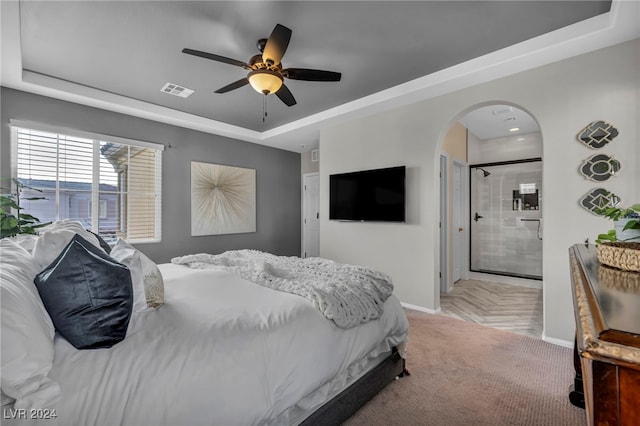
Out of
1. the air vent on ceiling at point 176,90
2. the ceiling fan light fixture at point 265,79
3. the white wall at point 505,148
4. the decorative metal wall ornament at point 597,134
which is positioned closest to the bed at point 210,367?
the ceiling fan light fixture at point 265,79

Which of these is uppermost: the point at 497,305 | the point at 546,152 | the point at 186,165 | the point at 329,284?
the point at 186,165

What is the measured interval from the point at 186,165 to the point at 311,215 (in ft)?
8.59

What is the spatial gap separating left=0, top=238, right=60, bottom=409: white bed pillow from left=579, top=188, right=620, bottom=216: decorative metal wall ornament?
3.37m

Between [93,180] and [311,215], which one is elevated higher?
[93,180]

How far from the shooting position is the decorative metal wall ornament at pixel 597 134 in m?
2.41

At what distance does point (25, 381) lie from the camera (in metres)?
0.81

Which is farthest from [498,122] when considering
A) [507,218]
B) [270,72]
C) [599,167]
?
[270,72]

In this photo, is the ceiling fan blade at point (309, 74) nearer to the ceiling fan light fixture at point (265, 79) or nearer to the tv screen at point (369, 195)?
the ceiling fan light fixture at point (265, 79)

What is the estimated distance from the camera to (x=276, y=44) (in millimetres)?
2205

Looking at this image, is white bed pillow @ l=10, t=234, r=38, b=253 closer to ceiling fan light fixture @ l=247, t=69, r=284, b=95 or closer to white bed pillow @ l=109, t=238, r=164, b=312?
white bed pillow @ l=109, t=238, r=164, b=312

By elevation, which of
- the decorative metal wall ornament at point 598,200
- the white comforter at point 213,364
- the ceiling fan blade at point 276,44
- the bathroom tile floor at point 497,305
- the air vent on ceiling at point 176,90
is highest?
the air vent on ceiling at point 176,90

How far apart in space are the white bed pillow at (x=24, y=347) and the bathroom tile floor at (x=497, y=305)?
11.7 feet

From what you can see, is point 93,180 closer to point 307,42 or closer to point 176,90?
point 176,90

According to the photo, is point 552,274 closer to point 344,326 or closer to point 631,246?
point 631,246
